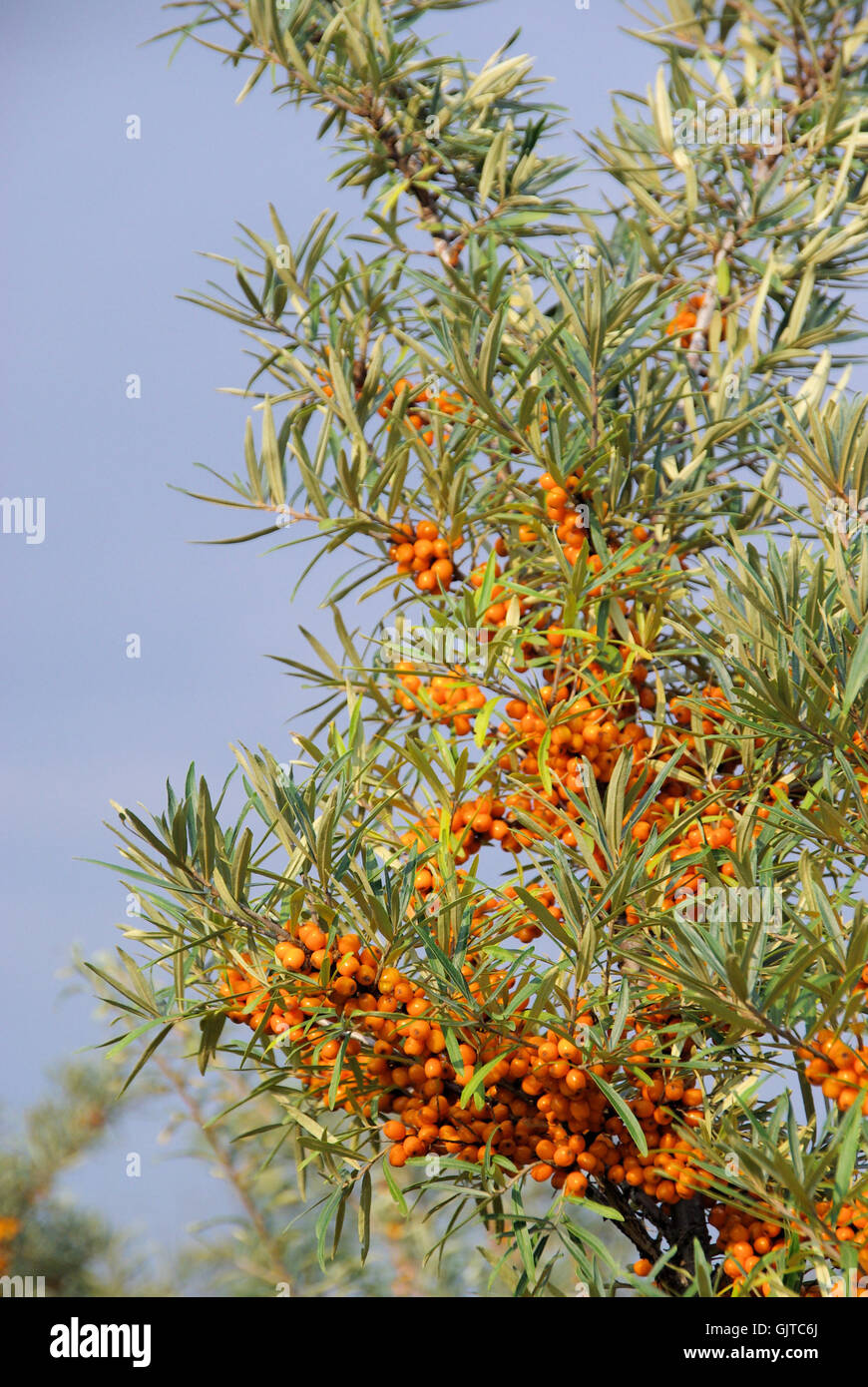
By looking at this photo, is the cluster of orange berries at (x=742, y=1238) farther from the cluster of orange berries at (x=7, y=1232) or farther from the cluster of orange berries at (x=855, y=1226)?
the cluster of orange berries at (x=7, y=1232)

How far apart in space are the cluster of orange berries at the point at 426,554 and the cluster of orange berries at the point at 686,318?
0.32 metres

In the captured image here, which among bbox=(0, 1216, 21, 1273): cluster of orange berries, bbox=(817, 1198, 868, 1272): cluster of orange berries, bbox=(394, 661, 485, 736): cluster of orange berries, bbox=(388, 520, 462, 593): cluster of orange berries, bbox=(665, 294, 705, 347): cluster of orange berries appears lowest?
bbox=(0, 1216, 21, 1273): cluster of orange berries

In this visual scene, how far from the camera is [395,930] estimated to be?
71cm

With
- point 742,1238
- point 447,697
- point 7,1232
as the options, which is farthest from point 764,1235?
point 7,1232

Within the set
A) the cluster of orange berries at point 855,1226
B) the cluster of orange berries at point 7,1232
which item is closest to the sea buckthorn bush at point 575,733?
the cluster of orange berries at point 855,1226

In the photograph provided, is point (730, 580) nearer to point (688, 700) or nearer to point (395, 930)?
point (688, 700)

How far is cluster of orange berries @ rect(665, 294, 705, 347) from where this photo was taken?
105 centimetres

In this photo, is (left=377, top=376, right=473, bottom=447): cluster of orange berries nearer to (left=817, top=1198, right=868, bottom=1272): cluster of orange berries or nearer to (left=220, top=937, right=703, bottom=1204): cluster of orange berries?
(left=220, top=937, right=703, bottom=1204): cluster of orange berries

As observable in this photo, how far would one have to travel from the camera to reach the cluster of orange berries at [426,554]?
0.88 metres

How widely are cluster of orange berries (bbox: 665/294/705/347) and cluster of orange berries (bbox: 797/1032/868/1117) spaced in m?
0.60

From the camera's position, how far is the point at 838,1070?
0.66m

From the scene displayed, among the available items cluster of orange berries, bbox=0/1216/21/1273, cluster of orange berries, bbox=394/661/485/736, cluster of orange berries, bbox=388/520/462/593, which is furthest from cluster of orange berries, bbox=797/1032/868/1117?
cluster of orange berries, bbox=0/1216/21/1273

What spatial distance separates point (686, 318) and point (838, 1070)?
2.19ft
